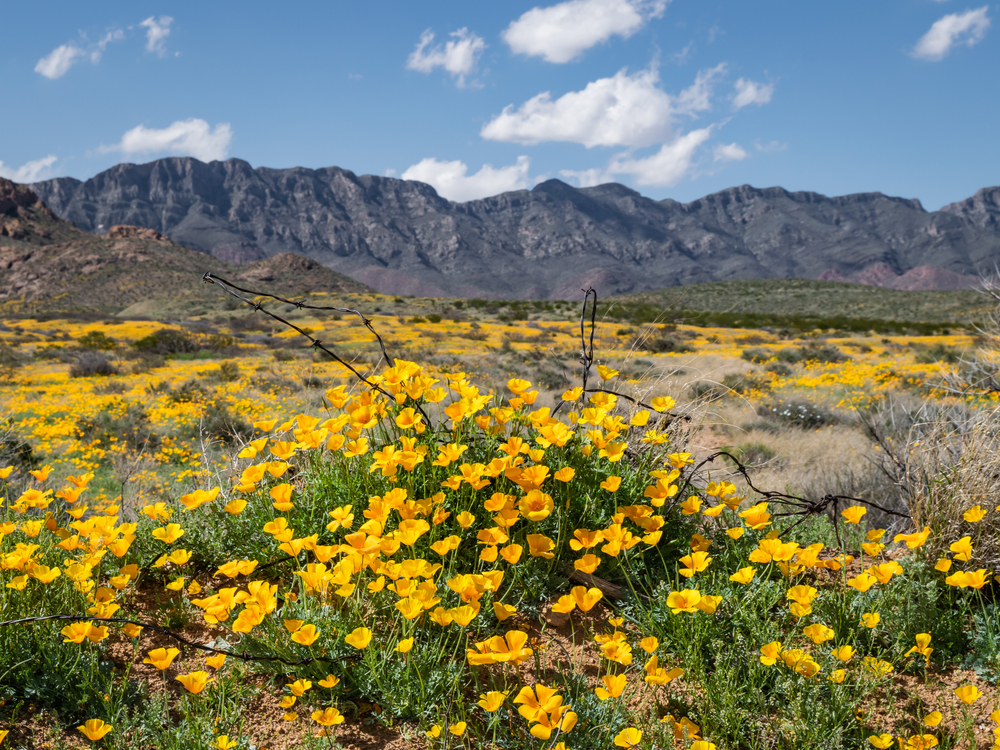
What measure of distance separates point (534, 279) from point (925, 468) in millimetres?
185934

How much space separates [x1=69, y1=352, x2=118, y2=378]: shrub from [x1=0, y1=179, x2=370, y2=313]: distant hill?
3564cm

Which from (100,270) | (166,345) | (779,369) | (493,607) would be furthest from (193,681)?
(100,270)

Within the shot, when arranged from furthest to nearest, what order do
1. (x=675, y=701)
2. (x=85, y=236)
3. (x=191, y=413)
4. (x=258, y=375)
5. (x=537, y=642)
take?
(x=85, y=236)
(x=258, y=375)
(x=191, y=413)
(x=537, y=642)
(x=675, y=701)

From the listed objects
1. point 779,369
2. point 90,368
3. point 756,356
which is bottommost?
point 779,369

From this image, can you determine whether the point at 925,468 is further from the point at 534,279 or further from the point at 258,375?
the point at 534,279

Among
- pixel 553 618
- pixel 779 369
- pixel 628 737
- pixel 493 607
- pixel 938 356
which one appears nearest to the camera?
pixel 628 737

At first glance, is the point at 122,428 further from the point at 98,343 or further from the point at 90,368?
the point at 98,343

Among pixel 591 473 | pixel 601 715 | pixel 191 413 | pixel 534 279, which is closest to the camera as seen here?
pixel 601 715

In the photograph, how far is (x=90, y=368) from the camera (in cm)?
1444

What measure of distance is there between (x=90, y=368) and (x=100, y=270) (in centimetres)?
6408

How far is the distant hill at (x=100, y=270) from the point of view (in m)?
58.9

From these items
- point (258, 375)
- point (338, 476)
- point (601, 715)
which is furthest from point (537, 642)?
point (258, 375)

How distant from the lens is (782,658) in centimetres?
162

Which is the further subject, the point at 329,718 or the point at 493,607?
the point at 493,607
